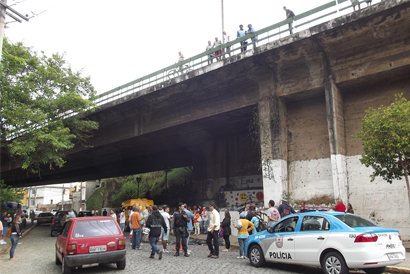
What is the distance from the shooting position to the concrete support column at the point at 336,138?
12805mm

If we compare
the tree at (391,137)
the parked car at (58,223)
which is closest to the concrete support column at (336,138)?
the tree at (391,137)

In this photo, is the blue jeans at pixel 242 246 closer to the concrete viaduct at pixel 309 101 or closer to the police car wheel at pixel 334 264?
the police car wheel at pixel 334 264

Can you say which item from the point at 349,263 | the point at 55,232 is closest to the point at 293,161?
the point at 349,263

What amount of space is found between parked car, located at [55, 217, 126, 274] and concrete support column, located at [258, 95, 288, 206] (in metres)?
7.58

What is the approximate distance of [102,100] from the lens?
2067 cm

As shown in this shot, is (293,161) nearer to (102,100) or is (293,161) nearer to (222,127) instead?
(222,127)

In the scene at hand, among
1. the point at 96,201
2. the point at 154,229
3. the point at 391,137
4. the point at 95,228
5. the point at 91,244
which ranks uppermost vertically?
the point at 391,137

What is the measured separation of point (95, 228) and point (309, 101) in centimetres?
1113

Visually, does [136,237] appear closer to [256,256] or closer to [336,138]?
[256,256]

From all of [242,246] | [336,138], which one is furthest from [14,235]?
[336,138]

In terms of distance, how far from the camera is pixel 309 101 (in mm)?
15125

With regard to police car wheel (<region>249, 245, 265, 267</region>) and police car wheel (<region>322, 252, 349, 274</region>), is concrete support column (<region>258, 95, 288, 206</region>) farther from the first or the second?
police car wheel (<region>322, 252, 349, 274</region>)

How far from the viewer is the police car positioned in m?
6.59

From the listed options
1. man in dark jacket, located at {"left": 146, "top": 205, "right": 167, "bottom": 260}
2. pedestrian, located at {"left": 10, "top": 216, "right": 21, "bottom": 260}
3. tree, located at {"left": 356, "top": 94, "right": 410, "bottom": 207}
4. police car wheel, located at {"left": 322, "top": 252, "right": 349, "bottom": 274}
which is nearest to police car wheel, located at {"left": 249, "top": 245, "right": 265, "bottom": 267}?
police car wheel, located at {"left": 322, "top": 252, "right": 349, "bottom": 274}
